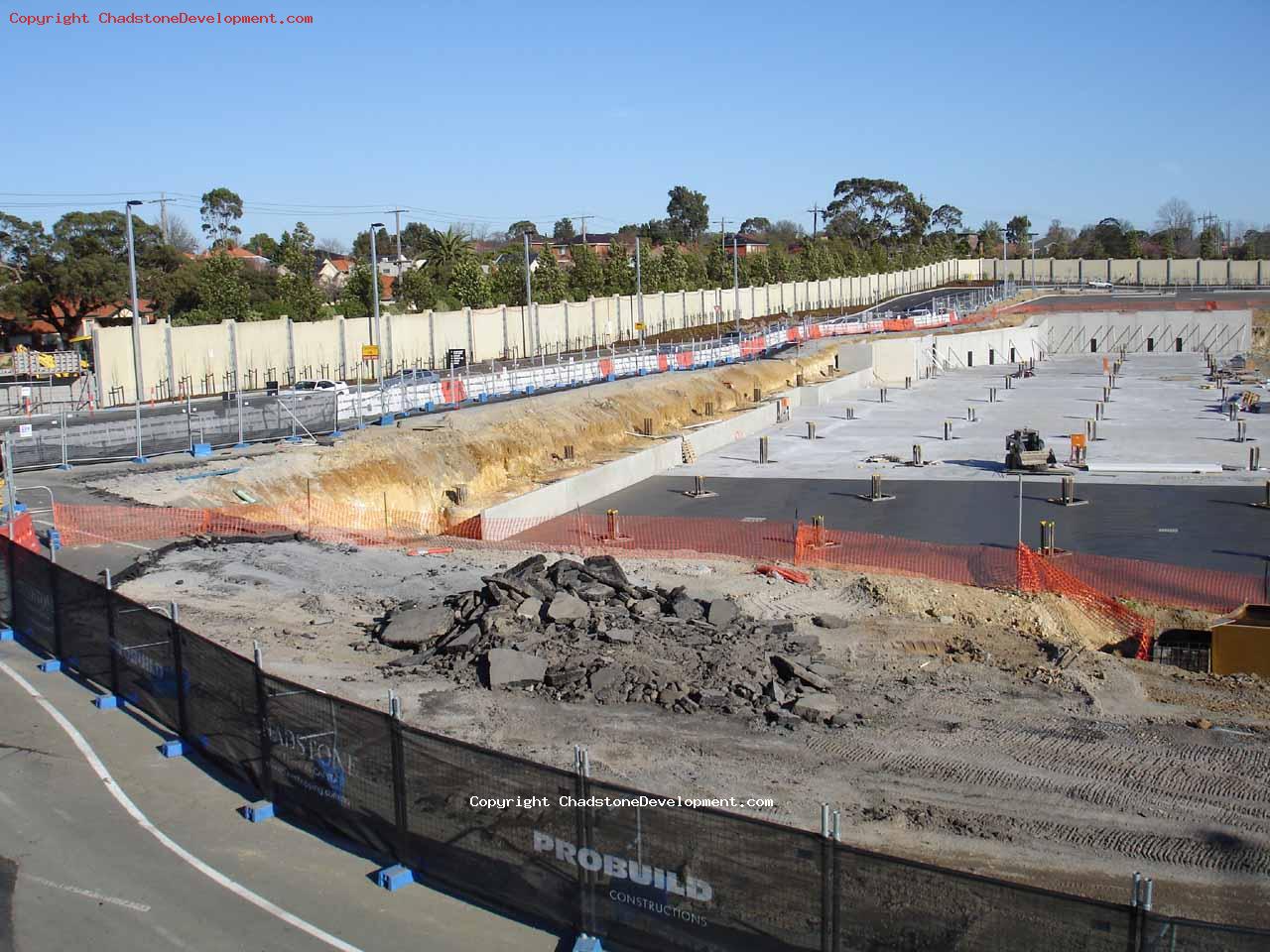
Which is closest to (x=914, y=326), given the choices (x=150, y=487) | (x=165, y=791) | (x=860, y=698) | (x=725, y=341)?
(x=725, y=341)

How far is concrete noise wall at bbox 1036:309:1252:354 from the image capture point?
9475 cm

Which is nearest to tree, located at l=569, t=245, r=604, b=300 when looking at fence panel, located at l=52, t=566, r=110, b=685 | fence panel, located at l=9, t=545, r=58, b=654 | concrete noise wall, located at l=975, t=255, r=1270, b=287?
concrete noise wall, located at l=975, t=255, r=1270, b=287

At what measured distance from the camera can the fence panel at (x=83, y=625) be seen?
47.7ft

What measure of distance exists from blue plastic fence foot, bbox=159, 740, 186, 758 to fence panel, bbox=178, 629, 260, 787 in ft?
0.49

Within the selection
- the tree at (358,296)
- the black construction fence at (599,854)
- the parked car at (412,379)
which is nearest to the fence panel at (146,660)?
the black construction fence at (599,854)

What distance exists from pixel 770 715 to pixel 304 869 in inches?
256

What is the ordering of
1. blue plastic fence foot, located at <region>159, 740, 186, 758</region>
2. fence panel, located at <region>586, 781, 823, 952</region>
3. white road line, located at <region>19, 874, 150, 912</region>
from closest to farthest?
fence panel, located at <region>586, 781, 823, 952</region> < white road line, located at <region>19, 874, 150, 912</region> < blue plastic fence foot, located at <region>159, 740, 186, 758</region>

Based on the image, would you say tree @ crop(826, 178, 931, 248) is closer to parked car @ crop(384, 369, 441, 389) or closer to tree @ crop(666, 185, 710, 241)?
tree @ crop(666, 185, 710, 241)

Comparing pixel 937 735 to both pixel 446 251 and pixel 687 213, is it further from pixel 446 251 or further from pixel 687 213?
pixel 687 213

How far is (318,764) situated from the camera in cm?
1044

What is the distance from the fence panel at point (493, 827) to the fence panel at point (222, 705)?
2.54m

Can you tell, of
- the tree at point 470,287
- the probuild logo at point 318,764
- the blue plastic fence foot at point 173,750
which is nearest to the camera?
the probuild logo at point 318,764

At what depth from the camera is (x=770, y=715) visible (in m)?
14.6

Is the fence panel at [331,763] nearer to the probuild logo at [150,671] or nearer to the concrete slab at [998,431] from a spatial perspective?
the probuild logo at [150,671]
